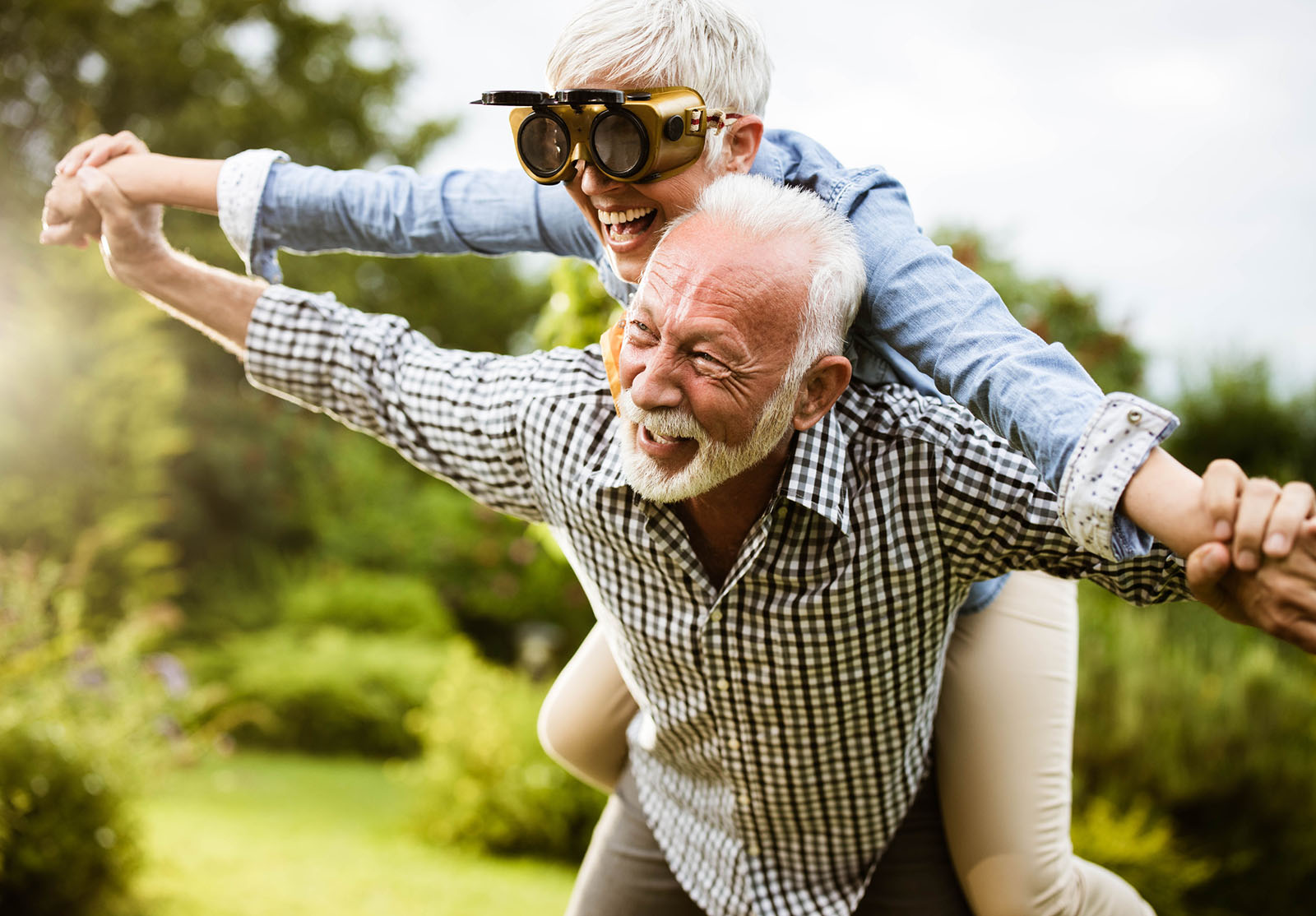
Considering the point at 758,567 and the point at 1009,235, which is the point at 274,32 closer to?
the point at 1009,235

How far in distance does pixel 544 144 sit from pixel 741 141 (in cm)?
41

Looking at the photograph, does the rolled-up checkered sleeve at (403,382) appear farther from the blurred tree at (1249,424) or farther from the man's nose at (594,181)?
the blurred tree at (1249,424)

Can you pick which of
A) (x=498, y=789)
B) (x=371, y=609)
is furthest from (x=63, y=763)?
(x=371, y=609)

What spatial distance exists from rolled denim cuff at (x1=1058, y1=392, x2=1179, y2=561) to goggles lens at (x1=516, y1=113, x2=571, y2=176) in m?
1.06

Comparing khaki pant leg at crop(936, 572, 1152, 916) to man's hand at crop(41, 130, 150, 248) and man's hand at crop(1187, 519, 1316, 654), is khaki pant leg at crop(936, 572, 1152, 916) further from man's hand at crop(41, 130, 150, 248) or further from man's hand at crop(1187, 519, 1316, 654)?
man's hand at crop(41, 130, 150, 248)

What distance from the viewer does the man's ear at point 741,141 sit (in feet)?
7.25

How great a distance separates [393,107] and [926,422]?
18333 mm

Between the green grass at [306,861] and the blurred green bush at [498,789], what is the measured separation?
0.14 m

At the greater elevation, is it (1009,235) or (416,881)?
(1009,235)

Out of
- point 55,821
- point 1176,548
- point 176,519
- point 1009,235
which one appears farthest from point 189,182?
point 176,519

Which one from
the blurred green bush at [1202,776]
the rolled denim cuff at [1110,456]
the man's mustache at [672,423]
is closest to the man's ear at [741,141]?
the man's mustache at [672,423]

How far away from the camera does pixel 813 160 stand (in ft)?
7.70

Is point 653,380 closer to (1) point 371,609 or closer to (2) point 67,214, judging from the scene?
(2) point 67,214

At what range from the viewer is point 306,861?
21.9 feet
